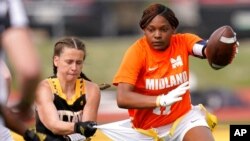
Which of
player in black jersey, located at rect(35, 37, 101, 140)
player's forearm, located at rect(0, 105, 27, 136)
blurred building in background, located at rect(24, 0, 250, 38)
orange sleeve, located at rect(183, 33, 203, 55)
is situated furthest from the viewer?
blurred building in background, located at rect(24, 0, 250, 38)

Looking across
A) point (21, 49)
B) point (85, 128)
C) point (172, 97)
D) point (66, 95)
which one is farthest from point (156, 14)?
point (21, 49)

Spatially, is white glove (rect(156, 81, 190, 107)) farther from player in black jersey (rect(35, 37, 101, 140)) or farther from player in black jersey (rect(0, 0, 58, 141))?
player in black jersey (rect(0, 0, 58, 141))

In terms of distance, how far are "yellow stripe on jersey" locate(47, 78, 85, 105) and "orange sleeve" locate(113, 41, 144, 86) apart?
0.77 ft

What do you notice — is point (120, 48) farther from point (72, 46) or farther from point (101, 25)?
point (72, 46)

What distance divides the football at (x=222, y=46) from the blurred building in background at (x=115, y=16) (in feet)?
52.2

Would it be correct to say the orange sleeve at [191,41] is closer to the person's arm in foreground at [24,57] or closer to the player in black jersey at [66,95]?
the player in black jersey at [66,95]

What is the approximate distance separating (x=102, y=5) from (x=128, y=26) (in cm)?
153

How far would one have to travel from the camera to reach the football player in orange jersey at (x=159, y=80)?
21.8 feet

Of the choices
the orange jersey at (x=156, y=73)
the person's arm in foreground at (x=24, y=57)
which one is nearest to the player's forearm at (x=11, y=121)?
the person's arm in foreground at (x=24, y=57)

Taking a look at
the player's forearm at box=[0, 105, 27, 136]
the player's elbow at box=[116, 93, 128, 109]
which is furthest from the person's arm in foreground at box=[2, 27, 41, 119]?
the player's elbow at box=[116, 93, 128, 109]

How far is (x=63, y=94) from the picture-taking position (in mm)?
6621

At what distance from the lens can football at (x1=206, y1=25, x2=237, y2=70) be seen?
6691 millimetres

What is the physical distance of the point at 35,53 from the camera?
4.15 metres

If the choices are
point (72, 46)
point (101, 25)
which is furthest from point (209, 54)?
point (101, 25)
